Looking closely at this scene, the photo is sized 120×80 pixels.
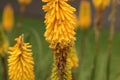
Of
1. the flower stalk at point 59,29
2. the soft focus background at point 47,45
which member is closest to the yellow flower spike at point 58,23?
the flower stalk at point 59,29

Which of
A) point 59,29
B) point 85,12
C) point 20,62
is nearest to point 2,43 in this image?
point 20,62

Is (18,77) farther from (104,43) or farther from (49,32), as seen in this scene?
(104,43)

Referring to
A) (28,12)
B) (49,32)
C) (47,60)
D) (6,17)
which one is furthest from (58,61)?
(28,12)

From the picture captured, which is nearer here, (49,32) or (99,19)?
(49,32)

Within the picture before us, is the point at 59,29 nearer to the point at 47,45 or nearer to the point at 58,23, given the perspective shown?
the point at 58,23

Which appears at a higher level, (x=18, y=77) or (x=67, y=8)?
(x=67, y=8)

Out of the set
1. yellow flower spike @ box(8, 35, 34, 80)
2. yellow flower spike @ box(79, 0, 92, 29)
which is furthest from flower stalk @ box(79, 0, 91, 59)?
yellow flower spike @ box(8, 35, 34, 80)

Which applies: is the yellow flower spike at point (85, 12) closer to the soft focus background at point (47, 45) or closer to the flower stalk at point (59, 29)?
the soft focus background at point (47, 45)
